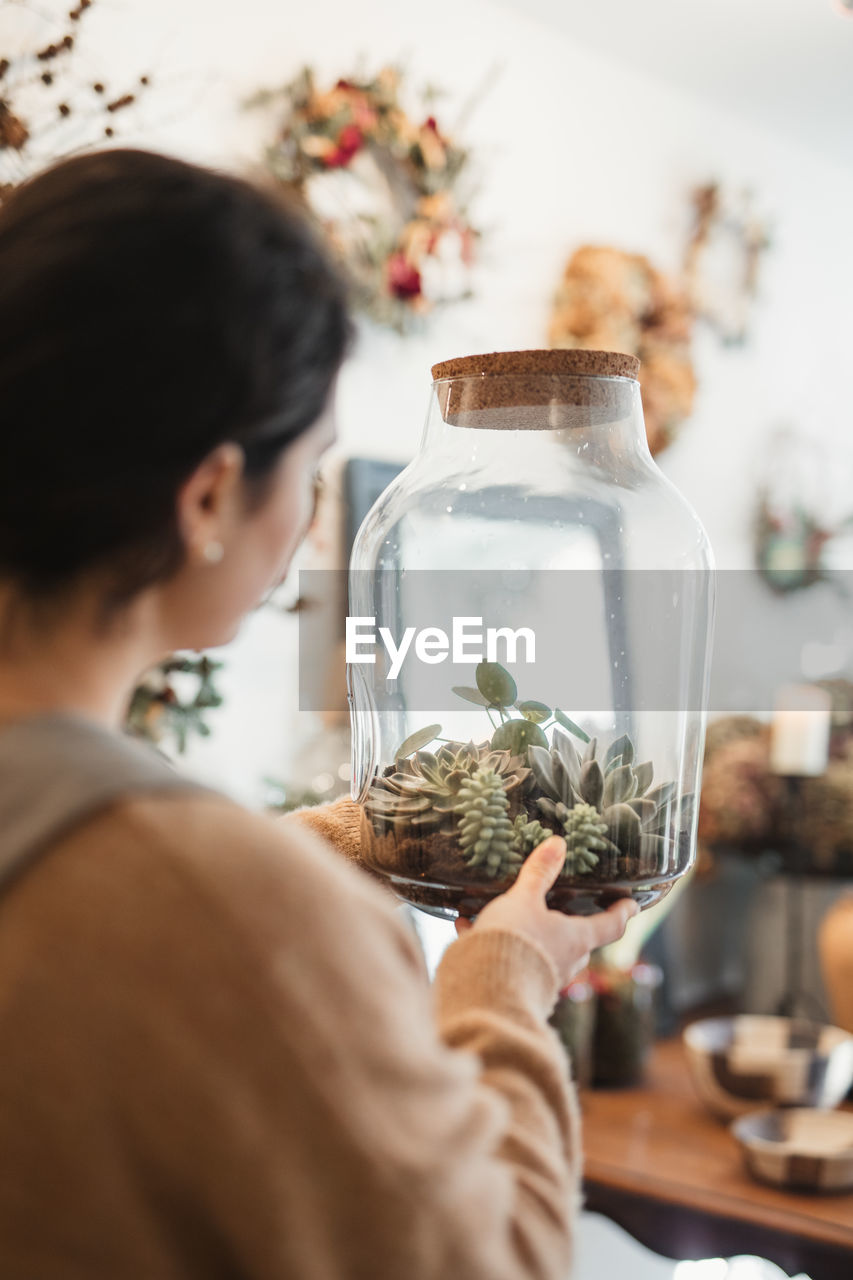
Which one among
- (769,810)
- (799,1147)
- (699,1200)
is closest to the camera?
(699,1200)

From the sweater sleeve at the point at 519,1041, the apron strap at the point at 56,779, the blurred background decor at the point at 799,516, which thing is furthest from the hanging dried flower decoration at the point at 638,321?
the apron strap at the point at 56,779

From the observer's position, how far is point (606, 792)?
84 centimetres

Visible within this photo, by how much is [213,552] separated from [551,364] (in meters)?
0.37

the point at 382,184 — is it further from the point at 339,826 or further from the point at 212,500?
the point at 212,500

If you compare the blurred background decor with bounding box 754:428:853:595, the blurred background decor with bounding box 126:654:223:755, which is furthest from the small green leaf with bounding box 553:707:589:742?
the blurred background decor with bounding box 754:428:853:595

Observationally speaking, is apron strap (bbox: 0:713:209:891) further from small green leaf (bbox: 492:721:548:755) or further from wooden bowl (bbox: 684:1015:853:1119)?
wooden bowl (bbox: 684:1015:853:1119)

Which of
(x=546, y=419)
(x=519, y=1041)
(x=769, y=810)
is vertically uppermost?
(x=546, y=419)

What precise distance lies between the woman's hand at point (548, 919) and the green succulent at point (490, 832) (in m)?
0.02

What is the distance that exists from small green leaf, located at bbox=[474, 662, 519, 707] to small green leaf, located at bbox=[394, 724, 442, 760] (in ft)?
0.17

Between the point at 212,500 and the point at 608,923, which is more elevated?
the point at 212,500

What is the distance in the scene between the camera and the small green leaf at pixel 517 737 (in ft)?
2.77

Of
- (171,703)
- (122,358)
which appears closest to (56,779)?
(122,358)

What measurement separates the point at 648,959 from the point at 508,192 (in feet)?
5.45

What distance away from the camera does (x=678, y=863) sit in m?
0.89
